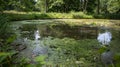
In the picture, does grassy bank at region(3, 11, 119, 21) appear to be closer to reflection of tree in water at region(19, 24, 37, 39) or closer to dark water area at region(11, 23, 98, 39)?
reflection of tree in water at region(19, 24, 37, 39)

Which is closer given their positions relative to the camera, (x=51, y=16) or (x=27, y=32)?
(x=27, y=32)

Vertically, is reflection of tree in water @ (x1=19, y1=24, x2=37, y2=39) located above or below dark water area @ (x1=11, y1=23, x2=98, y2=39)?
above

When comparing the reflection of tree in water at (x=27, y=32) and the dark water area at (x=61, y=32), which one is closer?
the reflection of tree in water at (x=27, y=32)

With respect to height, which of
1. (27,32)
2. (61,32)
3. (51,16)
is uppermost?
(27,32)

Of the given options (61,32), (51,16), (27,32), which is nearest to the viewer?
(27,32)

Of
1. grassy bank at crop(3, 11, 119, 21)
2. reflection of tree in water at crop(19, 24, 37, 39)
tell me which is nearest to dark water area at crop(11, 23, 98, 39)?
reflection of tree in water at crop(19, 24, 37, 39)

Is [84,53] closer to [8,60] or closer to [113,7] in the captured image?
[8,60]

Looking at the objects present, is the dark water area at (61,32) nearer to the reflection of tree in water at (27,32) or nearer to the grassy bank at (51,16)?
the reflection of tree in water at (27,32)

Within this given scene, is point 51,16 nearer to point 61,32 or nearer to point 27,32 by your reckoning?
point 61,32

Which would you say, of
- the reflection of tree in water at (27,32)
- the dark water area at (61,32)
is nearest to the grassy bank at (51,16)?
the reflection of tree in water at (27,32)

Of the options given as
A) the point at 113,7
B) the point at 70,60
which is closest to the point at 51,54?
the point at 70,60

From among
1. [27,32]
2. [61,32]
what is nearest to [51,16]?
[61,32]

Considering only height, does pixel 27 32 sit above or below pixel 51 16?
above

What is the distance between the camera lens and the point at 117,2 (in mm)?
44375
